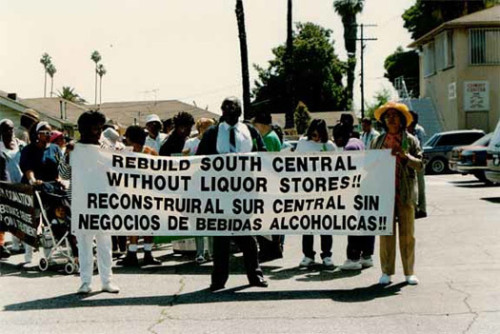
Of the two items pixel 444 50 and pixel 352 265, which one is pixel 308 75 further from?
pixel 352 265

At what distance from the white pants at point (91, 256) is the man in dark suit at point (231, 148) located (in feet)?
3.53

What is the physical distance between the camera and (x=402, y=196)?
9789 mm

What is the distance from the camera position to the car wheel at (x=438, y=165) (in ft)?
118

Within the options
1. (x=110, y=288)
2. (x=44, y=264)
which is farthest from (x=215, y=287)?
(x=44, y=264)

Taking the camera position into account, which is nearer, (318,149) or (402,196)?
(402,196)

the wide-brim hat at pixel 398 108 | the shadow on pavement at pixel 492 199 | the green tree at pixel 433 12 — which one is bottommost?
the shadow on pavement at pixel 492 199

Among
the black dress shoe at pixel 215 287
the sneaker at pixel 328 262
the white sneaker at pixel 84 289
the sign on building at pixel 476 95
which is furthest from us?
the sign on building at pixel 476 95

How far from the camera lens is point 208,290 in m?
9.73

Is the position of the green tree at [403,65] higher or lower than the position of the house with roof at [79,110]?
higher

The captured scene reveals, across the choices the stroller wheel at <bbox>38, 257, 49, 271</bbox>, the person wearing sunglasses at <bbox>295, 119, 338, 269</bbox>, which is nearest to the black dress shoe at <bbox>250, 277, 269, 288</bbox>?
the person wearing sunglasses at <bbox>295, 119, 338, 269</bbox>

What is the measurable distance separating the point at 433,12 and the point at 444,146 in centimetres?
3792

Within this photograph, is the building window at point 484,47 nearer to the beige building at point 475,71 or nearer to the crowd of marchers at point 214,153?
the beige building at point 475,71

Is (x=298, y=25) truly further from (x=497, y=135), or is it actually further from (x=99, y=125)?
(x=99, y=125)

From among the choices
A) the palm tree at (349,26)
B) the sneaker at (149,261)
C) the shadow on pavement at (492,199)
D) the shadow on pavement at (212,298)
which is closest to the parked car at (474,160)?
the shadow on pavement at (492,199)
